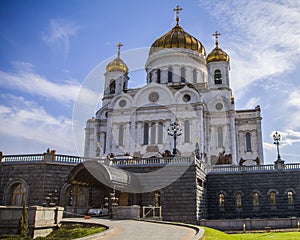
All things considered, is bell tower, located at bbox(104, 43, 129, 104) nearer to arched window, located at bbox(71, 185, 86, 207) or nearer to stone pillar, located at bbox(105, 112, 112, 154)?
stone pillar, located at bbox(105, 112, 112, 154)

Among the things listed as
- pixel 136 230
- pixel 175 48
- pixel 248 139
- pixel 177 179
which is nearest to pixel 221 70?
pixel 175 48

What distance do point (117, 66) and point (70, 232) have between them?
1394 inches

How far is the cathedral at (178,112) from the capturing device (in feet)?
132

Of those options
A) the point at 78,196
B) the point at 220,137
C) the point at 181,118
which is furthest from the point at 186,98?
the point at 78,196

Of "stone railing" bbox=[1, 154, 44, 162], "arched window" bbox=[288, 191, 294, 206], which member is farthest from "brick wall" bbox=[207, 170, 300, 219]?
"stone railing" bbox=[1, 154, 44, 162]

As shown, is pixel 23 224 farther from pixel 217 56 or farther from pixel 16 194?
pixel 217 56

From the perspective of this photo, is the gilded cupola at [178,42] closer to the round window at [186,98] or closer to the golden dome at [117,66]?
the golden dome at [117,66]

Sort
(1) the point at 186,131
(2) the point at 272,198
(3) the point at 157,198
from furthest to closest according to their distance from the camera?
1. (1) the point at 186,131
2. (2) the point at 272,198
3. (3) the point at 157,198

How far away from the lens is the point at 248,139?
143ft

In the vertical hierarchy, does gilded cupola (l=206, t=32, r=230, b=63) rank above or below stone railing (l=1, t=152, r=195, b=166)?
above

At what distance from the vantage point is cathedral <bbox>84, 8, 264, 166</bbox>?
40312mm

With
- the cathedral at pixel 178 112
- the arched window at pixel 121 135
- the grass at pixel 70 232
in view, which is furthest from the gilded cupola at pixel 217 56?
the grass at pixel 70 232

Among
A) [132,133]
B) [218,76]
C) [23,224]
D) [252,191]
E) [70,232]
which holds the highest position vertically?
[218,76]

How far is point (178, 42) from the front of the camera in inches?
1870
